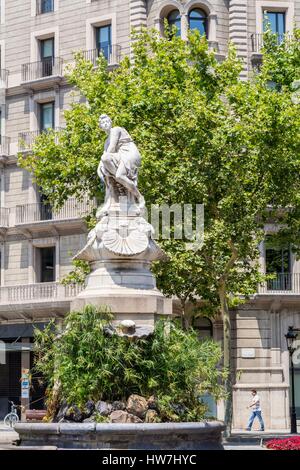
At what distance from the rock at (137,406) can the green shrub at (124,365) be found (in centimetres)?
23

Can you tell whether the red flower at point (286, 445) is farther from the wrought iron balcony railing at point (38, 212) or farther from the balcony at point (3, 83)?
the balcony at point (3, 83)

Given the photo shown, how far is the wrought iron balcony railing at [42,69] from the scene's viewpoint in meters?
44.1

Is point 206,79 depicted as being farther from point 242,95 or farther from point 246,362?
point 246,362

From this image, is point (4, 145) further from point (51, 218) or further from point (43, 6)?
point (43, 6)

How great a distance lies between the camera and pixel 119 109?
106 feet

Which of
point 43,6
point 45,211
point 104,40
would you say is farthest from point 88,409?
point 43,6

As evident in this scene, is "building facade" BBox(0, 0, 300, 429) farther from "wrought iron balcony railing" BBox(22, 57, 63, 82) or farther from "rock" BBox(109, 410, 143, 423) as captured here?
"rock" BBox(109, 410, 143, 423)

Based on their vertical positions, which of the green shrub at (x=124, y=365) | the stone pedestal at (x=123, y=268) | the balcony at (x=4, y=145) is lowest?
the green shrub at (x=124, y=365)

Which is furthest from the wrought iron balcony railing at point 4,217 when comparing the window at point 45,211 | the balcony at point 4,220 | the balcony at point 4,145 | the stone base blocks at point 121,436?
the stone base blocks at point 121,436

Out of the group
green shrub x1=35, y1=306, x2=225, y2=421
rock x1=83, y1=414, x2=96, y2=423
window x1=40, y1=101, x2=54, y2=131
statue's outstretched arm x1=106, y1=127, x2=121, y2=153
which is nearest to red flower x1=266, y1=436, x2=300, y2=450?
green shrub x1=35, y1=306, x2=225, y2=421

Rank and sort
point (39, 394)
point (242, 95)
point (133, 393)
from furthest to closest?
point (39, 394) → point (242, 95) → point (133, 393)

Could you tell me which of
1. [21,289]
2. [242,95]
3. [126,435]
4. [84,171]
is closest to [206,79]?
[242,95]

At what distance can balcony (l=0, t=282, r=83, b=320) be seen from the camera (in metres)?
41.5

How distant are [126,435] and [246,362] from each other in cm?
2383
